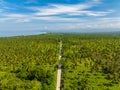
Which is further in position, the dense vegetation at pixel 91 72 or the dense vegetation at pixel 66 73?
the dense vegetation at pixel 91 72

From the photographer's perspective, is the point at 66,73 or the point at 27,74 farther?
the point at 66,73

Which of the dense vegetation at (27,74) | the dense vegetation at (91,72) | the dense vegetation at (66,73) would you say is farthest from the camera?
the dense vegetation at (91,72)

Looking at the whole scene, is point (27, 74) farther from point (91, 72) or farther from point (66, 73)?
point (91, 72)

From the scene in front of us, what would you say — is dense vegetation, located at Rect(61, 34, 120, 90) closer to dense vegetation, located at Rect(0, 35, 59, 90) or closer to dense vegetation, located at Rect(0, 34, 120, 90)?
dense vegetation, located at Rect(0, 34, 120, 90)

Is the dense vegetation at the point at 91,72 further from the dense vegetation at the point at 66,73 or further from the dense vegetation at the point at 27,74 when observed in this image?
the dense vegetation at the point at 27,74

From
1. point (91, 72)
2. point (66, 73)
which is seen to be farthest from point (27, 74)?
point (91, 72)

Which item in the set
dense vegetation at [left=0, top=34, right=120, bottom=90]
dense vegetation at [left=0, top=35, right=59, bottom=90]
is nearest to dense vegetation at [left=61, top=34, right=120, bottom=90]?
dense vegetation at [left=0, top=34, right=120, bottom=90]

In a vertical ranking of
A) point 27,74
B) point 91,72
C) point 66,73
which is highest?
point 27,74

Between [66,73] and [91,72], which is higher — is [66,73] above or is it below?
above

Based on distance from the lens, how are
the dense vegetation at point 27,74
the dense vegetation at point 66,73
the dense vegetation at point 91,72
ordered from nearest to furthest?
the dense vegetation at point 27,74
the dense vegetation at point 66,73
the dense vegetation at point 91,72

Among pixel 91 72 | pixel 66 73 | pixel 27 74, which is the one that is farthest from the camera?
pixel 91 72

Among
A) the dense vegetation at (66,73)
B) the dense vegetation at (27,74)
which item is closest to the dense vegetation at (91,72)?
the dense vegetation at (66,73)
